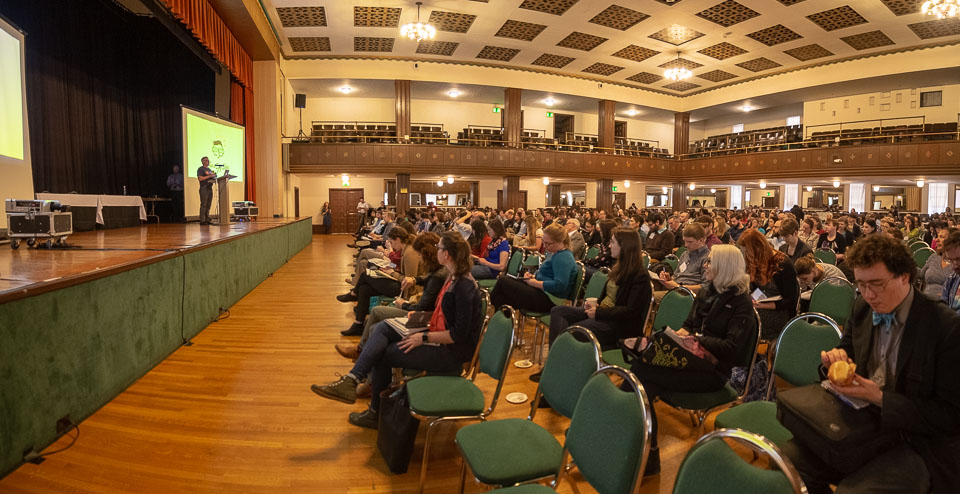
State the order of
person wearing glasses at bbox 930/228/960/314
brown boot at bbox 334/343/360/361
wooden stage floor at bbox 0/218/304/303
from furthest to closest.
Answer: brown boot at bbox 334/343/360/361 → person wearing glasses at bbox 930/228/960/314 → wooden stage floor at bbox 0/218/304/303

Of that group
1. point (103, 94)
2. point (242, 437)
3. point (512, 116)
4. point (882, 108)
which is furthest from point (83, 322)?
point (882, 108)

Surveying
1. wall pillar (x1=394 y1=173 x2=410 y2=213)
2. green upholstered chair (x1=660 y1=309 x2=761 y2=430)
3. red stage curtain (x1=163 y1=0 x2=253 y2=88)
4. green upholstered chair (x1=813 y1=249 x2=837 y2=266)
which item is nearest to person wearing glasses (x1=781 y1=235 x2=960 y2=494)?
green upholstered chair (x1=660 y1=309 x2=761 y2=430)

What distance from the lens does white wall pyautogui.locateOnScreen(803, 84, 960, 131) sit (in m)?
17.1

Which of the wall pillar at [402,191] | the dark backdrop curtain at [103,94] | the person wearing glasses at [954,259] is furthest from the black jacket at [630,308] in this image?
the wall pillar at [402,191]

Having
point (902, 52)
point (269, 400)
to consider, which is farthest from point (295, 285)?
point (902, 52)

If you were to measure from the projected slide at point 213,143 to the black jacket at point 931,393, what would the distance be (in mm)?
9323

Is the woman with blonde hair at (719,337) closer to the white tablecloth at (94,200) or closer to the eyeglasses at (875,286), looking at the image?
the eyeglasses at (875,286)

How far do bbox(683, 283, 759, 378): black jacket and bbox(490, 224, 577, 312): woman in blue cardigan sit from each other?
1656mm

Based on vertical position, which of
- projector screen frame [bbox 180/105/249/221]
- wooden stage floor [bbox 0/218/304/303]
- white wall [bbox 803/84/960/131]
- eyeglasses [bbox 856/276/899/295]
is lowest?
wooden stage floor [bbox 0/218/304/303]

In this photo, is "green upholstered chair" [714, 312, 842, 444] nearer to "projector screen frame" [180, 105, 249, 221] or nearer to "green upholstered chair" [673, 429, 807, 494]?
"green upholstered chair" [673, 429, 807, 494]

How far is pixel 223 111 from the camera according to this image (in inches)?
477

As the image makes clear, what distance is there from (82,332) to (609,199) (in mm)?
18118

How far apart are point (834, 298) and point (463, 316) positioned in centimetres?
276

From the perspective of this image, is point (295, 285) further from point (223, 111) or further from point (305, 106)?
point (305, 106)
